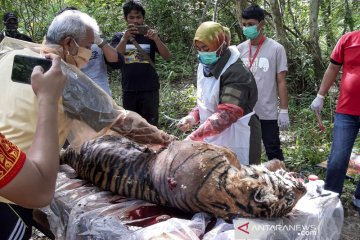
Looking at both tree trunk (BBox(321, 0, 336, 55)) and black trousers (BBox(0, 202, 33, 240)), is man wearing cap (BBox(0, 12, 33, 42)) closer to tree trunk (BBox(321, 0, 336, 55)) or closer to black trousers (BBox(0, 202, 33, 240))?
black trousers (BBox(0, 202, 33, 240))

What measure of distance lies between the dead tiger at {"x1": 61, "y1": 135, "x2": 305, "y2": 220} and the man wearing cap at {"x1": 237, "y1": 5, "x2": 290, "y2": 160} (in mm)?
1762

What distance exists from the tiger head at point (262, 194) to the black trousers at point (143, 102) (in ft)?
8.79

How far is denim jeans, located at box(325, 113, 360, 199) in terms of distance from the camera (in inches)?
128

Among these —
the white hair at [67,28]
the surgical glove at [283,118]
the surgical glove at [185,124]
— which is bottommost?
the surgical glove at [283,118]

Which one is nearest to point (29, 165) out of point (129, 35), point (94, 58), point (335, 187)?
point (335, 187)

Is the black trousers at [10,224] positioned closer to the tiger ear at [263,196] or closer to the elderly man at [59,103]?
the elderly man at [59,103]

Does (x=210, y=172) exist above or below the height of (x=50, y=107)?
below

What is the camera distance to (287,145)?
202 inches

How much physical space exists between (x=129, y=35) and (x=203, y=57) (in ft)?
5.62

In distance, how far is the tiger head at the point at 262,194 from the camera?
6.29 feet

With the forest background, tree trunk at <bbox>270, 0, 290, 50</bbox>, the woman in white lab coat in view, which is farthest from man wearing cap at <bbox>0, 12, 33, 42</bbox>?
tree trunk at <bbox>270, 0, 290, 50</bbox>

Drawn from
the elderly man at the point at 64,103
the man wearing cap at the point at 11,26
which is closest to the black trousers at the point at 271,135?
the elderly man at the point at 64,103

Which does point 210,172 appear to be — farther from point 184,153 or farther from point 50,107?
point 50,107

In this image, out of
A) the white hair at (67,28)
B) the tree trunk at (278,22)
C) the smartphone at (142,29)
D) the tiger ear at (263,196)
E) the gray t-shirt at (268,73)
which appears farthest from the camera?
the tree trunk at (278,22)
